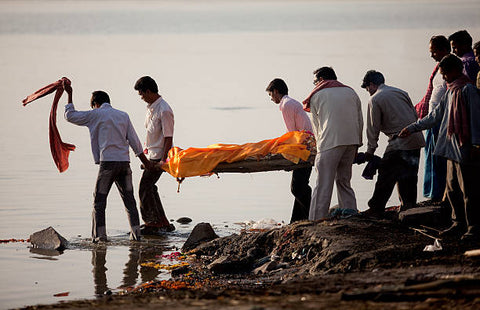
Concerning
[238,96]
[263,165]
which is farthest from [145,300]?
[238,96]

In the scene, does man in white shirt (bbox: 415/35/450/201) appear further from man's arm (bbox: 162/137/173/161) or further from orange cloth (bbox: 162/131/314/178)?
man's arm (bbox: 162/137/173/161)

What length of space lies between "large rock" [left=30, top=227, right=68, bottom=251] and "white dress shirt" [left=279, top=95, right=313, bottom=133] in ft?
10.9

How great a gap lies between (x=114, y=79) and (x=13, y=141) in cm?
1329

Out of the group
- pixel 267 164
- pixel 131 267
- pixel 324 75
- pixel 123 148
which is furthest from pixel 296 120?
pixel 131 267

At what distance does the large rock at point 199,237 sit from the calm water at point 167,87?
0.47 meters

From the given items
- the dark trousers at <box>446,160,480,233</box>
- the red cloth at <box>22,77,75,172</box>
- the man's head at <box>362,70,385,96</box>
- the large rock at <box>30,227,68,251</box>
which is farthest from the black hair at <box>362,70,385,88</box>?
the large rock at <box>30,227,68,251</box>

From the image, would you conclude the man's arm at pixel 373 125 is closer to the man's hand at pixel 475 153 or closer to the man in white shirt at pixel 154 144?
the man's hand at pixel 475 153

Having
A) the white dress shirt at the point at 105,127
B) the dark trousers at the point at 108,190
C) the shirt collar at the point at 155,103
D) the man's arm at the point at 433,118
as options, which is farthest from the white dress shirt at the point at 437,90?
the dark trousers at the point at 108,190

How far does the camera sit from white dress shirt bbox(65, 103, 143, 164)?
12133 mm

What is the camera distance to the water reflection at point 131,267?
416 inches

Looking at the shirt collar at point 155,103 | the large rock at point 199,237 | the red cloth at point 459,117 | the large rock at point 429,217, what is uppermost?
the shirt collar at point 155,103

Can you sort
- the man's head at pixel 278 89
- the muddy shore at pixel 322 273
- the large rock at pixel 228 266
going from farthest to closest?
the man's head at pixel 278 89, the large rock at pixel 228 266, the muddy shore at pixel 322 273

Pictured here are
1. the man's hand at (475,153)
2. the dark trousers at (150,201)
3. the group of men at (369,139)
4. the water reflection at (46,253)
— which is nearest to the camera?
the man's hand at (475,153)

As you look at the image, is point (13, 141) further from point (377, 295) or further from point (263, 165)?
point (377, 295)
